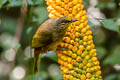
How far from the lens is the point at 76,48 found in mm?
2365

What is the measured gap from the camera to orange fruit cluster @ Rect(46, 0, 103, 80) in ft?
7.64

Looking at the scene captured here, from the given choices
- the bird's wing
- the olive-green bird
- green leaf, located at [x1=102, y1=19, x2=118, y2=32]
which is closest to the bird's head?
the olive-green bird

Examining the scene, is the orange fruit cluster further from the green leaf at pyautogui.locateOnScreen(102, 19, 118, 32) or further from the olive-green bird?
the green leaf at pyautogui.locateOnScreen(102, 19, 118, 32)

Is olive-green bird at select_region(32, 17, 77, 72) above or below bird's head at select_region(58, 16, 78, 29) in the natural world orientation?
below

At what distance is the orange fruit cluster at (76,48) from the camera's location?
7.64ft

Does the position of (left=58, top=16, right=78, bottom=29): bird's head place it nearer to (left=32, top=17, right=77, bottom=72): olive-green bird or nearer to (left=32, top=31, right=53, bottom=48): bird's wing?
(left=32, top=17, right=77, bottom=72): olive-green bird

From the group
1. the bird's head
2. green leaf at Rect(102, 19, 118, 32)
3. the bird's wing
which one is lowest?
the bird's wing

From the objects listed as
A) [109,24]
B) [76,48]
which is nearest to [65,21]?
[76,48]

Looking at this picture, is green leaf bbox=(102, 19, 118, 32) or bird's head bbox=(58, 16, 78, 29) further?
green leaf bbox=(102, 19, 118, 32)

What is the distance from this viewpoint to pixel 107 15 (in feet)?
16.4

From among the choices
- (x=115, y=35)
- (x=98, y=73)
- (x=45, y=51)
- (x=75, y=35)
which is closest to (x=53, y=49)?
(x=45, y=51)

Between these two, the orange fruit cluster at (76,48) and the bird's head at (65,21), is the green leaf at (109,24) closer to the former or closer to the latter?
the orange fruit cluster at (76,48)

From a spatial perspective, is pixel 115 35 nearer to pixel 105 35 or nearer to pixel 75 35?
pixel 105 35

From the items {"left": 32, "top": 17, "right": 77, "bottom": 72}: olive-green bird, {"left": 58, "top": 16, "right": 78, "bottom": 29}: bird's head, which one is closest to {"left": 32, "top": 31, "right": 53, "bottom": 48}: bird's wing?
{"left": 32, "top": 17, "right": 77, "bottom": 72}: olive-green bird
